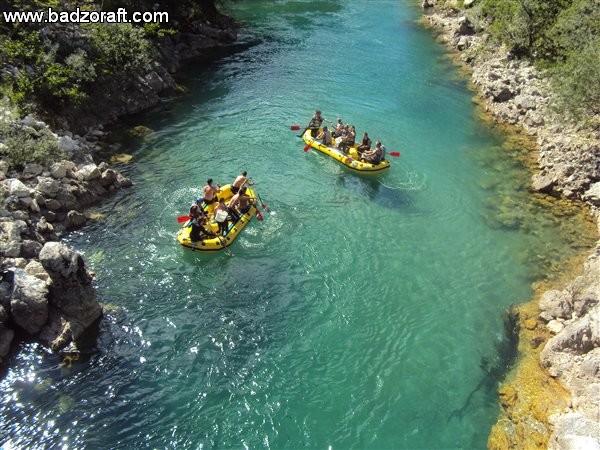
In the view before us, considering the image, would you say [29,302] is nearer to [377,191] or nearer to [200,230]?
[200,230]

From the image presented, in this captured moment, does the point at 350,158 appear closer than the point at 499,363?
No

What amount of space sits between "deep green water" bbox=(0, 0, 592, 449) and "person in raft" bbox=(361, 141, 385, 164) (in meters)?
0.87

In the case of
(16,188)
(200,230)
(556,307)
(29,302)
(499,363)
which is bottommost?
(499,363)

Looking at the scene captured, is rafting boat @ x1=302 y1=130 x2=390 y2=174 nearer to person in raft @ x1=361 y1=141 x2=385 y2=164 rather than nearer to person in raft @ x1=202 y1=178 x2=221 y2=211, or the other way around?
person in raft @ x1=361 y1=141 x2=385 y2=164

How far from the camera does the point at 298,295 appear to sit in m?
15.0

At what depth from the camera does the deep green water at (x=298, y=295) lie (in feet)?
38.2

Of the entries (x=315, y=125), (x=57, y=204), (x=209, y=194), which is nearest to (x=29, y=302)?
(x=57, y=204)

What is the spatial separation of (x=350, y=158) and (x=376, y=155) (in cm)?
118

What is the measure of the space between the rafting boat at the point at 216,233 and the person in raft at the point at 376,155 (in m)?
5.79

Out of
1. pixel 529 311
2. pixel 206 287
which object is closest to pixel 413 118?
pixel 529 311

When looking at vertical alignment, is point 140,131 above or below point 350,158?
below

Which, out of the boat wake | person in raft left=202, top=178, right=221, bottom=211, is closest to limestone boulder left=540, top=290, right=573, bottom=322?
the boat wake

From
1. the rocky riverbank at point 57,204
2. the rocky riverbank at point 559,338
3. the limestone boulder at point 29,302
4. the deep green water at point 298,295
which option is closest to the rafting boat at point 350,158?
the deep green water at point 298,295

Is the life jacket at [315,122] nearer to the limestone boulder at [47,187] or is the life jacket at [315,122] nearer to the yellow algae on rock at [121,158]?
the yellow algae on rock at [121,158]
